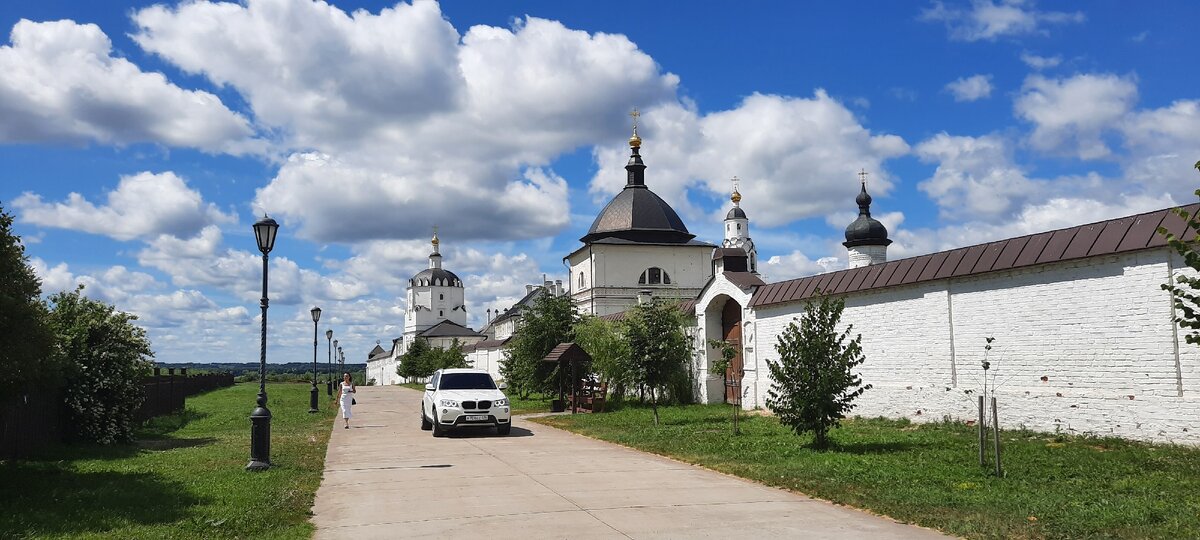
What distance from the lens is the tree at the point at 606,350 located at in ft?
75.8

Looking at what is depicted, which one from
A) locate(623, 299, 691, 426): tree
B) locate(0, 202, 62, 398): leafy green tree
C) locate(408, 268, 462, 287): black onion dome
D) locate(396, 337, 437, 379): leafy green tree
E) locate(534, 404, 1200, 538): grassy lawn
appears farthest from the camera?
locate(408, 268, 462, 287): black onion dome

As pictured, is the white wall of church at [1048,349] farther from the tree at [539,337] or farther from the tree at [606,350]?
the tree at [539,337]

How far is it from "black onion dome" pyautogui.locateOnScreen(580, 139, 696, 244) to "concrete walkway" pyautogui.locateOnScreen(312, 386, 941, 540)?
41.2 meters

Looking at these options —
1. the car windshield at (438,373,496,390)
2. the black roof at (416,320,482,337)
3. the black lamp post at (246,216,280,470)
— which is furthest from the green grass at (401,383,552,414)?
the black roof at (416,320,482,337)

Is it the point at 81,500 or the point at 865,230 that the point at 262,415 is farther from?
the point at 865,230

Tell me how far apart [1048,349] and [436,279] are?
365ft

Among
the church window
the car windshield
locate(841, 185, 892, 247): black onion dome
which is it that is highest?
locate(841, 185, 892, 247): black onion dome

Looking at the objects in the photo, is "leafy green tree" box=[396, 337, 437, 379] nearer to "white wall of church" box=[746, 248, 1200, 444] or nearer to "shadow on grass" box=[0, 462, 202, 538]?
"white wall of church" box=[746, 248, 1200, 444]

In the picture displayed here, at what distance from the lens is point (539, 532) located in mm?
8070

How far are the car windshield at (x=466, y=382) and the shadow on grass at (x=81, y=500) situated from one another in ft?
29.5

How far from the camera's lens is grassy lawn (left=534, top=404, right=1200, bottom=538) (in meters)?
7.88

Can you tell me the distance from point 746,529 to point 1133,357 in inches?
307

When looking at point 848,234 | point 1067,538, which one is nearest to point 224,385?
point 848,234

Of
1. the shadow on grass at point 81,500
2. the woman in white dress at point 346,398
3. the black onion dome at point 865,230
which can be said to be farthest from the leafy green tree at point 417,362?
the shadow on grass at point 81,500
